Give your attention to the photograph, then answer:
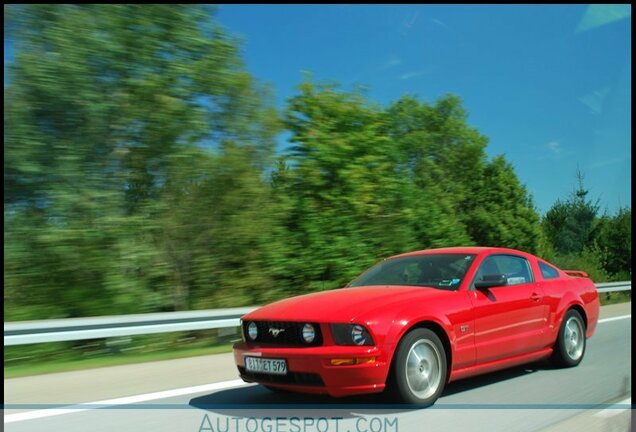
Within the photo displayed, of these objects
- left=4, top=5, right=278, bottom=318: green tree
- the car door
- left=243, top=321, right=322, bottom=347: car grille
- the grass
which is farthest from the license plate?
left=4, top=5, right=278, bottom=318: green tree

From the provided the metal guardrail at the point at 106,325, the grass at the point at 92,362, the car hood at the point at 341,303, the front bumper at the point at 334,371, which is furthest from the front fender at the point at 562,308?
the metal guardrail at the point at 106,325

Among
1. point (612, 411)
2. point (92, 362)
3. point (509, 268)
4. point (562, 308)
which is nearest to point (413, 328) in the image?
point (612, 411)

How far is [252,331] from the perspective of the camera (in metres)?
6.11

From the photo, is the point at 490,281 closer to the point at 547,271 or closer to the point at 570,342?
the point at 547,271

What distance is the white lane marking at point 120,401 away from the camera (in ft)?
19.2

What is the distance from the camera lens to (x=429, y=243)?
73.2 ft

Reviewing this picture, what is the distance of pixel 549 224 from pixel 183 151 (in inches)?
1292

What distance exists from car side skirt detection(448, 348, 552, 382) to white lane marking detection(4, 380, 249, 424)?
233cm

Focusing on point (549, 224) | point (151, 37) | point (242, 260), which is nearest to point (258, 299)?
point (242, 260)

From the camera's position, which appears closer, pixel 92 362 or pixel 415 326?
pixel 415 326

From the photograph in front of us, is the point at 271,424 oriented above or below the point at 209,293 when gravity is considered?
below

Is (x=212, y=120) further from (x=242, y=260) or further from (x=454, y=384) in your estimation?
(x=454, y=384)

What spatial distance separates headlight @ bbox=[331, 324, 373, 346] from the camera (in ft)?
17.8

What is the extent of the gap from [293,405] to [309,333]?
83 cm
